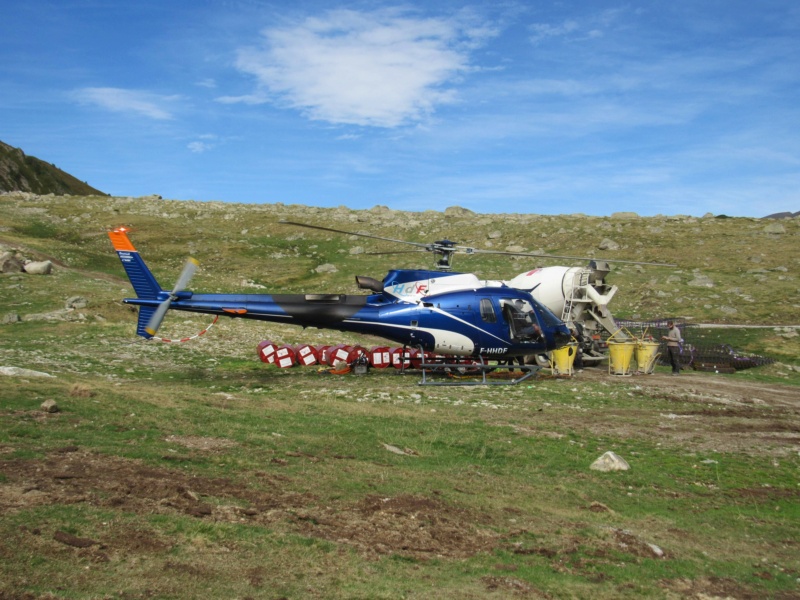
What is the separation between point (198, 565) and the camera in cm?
588

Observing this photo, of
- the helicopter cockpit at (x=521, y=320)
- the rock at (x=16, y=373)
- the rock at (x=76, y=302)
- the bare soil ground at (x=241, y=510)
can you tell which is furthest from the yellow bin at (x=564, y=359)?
the rock at (x=76, y=302)

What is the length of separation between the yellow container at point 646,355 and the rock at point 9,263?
25434 millimetres

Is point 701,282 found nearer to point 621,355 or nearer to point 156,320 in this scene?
point 621,355

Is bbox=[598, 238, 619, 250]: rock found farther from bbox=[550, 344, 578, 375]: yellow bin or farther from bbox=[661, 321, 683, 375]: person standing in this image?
bbox=[550, 344, 578, 375]: yellow bin

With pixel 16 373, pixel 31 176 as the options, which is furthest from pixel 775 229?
pixel 31 176

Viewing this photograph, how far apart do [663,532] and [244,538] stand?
16.7 ft

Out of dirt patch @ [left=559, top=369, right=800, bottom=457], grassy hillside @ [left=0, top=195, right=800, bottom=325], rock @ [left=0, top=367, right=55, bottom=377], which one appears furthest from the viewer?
grassy hillside @ [left=0, top=195, right=800, bottom=325]

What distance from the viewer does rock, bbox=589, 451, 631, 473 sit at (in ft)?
35.6

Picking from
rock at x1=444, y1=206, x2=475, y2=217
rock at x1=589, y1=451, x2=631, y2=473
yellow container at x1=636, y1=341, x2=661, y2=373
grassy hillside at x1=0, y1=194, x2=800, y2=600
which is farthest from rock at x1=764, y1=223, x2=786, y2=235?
rock at x1=589, y1=451, x2=631, y2=473

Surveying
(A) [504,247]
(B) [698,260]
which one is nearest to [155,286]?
(A) [504,247]

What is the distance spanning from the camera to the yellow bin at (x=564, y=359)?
68.0 feet

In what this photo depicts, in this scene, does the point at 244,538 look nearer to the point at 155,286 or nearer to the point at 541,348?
the point at 155,286

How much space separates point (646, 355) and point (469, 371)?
587 centimetres

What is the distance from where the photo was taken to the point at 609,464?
10.9m
